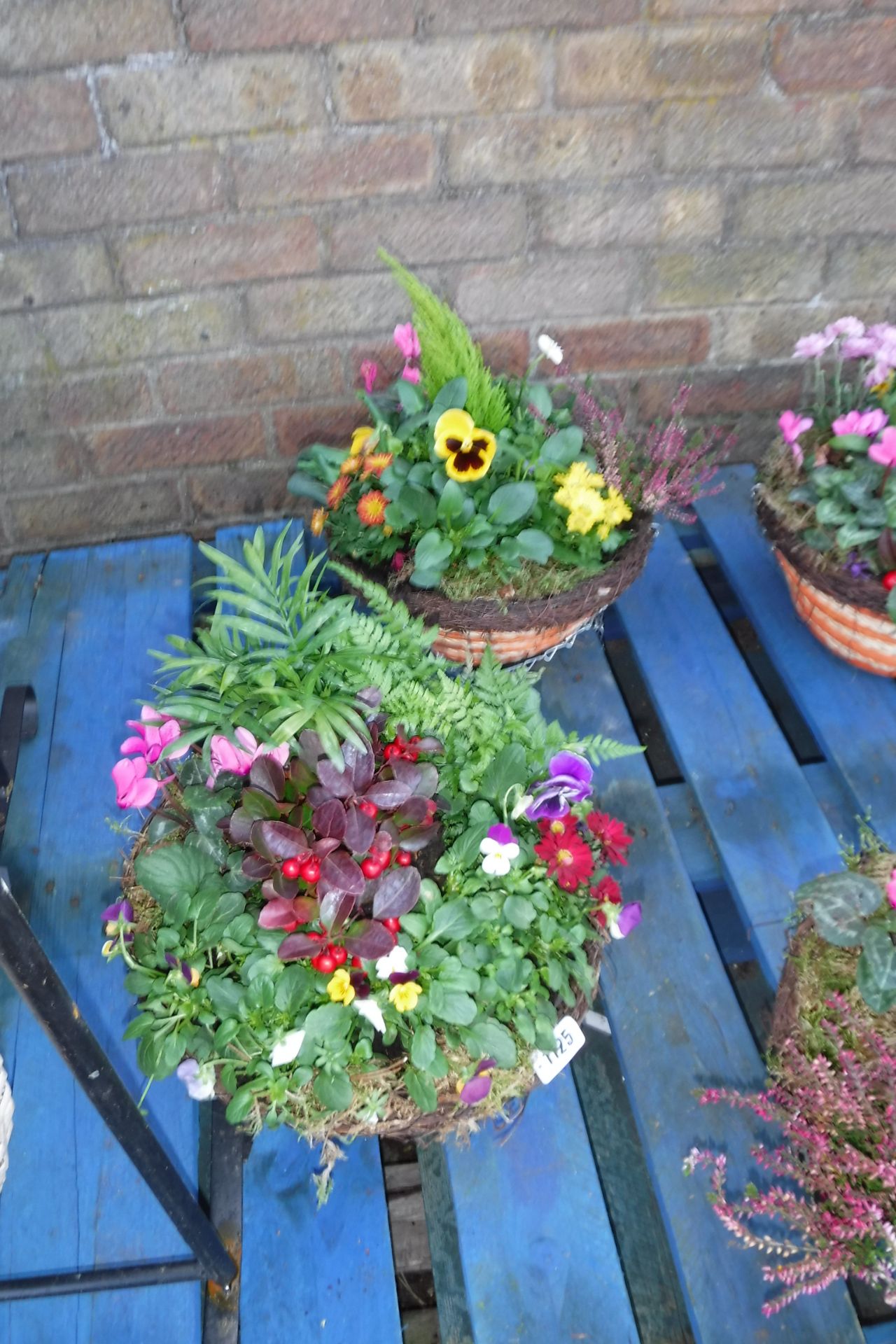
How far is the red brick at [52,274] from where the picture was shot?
1.83 m

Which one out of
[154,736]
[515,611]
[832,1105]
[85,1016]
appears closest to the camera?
[832,1105]

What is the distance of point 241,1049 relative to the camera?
3.67 feet

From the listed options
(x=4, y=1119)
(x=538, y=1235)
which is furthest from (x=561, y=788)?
(x=4, y=1119)

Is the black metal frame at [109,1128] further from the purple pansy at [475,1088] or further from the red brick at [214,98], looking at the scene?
the red brick at [214,98]

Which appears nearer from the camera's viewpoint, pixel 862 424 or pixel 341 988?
pixel 341 988

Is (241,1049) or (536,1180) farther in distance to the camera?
(536,1180)

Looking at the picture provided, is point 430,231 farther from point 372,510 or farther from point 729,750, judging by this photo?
point 729,750

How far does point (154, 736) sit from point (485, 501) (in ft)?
2.41

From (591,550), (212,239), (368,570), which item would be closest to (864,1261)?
(591,550)

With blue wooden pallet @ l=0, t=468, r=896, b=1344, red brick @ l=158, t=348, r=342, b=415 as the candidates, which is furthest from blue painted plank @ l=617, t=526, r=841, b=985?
red brick @ l=158, t=348, r=342, b=415

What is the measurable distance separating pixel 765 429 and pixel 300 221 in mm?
1199

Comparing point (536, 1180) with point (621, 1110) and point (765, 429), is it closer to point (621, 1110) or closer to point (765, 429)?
point (621, 1110)

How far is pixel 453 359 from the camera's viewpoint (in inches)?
66.3

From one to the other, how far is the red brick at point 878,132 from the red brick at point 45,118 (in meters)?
1.51
